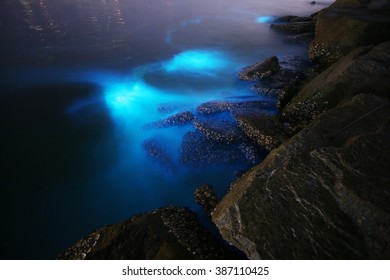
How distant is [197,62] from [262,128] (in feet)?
24.0

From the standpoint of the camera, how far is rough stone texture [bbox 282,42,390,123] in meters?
6.82

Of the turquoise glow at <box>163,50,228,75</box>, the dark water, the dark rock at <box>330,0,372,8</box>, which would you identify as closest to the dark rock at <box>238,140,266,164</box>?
the dark water

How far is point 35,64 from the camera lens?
1223 cm

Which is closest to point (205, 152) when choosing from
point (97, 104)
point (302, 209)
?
point (302, 209)

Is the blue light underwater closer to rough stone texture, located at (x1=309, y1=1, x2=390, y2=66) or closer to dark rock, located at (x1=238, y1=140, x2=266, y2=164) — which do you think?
rough stone texture, located at (x1=309, y1=1, x2=390, y2=66)

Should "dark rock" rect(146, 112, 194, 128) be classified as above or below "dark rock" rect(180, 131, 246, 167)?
below

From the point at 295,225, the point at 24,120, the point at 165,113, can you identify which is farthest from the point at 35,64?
the point at 295,225

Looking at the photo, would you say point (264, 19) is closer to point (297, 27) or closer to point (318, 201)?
point (297, 27)

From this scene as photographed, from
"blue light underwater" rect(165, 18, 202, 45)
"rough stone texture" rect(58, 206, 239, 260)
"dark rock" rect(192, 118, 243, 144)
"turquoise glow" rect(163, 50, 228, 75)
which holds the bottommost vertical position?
"blue light underwater" rect(165, 18, 202, 45)

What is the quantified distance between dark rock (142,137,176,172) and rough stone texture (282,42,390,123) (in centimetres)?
378

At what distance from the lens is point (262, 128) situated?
24.2 feet

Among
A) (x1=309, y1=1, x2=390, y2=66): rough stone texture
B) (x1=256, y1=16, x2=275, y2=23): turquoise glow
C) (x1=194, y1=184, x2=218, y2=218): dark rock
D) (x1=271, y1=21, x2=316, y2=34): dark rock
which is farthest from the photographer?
(x1=256, y1=16, x2=275, y2=23): turquoise glow

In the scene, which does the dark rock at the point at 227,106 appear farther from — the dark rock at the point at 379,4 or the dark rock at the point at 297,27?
the dark rock at the point at 297,27
